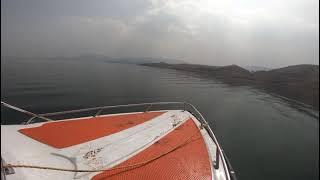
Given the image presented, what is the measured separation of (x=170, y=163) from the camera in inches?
233

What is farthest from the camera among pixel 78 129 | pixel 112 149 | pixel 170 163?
pixel 78 129

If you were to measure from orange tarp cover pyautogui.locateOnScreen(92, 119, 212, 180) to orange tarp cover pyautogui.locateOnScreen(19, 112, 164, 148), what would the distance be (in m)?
1.63

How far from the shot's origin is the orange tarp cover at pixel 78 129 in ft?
21.7

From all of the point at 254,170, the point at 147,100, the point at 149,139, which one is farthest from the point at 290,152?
the point at 147,100

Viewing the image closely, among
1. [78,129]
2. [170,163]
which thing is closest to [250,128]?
[170,163]

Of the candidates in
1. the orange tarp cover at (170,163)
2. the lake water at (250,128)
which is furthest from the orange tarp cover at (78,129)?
the lake water at (250,128)

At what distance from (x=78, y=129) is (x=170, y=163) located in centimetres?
328

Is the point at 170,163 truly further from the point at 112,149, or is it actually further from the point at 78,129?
the point at 78,129

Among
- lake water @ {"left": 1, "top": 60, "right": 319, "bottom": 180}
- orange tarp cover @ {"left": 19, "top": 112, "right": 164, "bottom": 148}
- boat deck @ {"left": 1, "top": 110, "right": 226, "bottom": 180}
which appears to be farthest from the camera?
lake water @ {"left": 1, "top": 60, "right": 319, "bottom": 180}

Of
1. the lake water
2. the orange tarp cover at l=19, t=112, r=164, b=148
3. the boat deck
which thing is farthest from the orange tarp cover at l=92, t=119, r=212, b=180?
the lake water

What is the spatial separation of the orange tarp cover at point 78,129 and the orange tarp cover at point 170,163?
1626 mm

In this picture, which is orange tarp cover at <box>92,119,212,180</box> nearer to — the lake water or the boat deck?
the boat deck

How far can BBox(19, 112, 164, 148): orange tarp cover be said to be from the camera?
6605mm

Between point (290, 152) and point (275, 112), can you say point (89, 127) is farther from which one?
point (275, 112)
